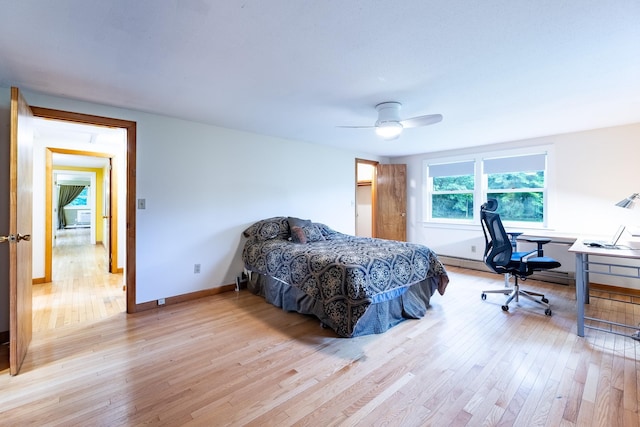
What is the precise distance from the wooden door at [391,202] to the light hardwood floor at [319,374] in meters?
2.95

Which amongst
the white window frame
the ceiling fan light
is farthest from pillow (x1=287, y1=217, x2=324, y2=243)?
the white window frame

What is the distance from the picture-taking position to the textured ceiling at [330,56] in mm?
1508

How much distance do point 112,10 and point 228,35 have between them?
583 mm

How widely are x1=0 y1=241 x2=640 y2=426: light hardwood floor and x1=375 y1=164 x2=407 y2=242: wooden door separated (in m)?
2.95

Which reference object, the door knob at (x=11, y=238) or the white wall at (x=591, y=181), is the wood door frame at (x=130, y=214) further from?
the white wall at (x=591, y=181)

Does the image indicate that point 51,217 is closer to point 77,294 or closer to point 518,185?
point 77,294

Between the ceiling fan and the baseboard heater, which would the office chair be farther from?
the ceiling fan

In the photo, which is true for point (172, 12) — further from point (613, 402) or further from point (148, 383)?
point (613, 402)

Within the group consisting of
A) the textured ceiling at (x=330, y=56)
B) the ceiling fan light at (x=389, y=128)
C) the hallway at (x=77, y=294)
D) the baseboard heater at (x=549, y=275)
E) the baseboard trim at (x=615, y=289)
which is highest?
the textured ceiling at (x=330, y=56)

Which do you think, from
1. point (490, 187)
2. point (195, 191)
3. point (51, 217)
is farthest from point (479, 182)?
point (51, 217)

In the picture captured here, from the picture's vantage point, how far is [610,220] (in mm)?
3844

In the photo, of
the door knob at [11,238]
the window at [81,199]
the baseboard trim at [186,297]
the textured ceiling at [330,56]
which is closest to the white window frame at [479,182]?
the textured ceiling at [330,56]

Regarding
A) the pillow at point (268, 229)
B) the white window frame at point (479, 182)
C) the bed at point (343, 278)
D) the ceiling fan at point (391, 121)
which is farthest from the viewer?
the white window frame at point (479, 182)

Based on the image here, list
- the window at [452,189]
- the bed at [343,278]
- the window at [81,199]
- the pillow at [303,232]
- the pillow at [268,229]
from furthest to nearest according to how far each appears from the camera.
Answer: the window at [81,199]
the window at [452,189]
the pillow at [268,229]
the pillow at [303,232]
the bed at [343,278]
